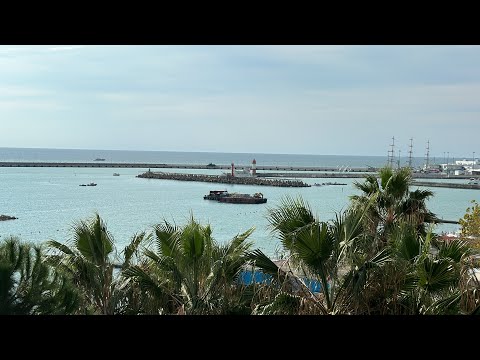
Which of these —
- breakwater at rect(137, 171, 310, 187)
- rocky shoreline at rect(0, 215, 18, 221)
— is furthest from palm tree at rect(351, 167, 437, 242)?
breakwater at rect(137, 171, 310, 187)

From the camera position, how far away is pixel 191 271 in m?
5.07

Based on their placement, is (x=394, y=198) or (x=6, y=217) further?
(x=6, y=217)

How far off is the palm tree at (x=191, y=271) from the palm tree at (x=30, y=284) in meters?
1.02

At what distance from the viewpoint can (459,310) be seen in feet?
15.0

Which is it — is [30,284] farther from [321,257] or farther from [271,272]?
[321,257]

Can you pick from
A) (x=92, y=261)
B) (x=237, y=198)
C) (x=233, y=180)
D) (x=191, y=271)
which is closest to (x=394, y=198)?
(x=191, y=271)

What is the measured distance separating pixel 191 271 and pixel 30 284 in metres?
1.59

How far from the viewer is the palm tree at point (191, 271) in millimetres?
4949

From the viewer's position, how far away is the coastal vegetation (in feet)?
15.3

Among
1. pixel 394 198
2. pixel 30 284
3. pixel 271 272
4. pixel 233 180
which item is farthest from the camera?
pixel 233 180
